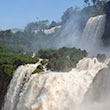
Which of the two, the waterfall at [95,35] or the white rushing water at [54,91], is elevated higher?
the waterfall at [95,35]

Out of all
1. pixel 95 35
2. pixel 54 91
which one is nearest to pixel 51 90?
pixel 54 91

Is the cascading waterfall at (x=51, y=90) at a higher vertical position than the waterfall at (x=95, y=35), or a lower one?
lower

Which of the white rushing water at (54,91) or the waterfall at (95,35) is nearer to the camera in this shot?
the white rushing water at (54,91)

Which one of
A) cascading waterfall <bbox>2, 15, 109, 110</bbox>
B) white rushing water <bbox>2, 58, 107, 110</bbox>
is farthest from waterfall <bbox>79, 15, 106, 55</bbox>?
white rushing water <bbox>2, 58, 107, 110</bbox>

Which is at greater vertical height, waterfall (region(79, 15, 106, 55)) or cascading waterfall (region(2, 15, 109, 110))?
waterfall (region(79, 15, 106, 55))

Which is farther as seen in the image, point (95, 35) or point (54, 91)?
point (95, 35)

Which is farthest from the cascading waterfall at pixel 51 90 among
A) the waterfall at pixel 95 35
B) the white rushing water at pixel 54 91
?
the waterfall at pixel 95 35

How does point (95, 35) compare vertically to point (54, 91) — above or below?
above

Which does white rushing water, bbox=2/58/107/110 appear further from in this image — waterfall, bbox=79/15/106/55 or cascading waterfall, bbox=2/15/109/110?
→ waterfall, bbox=79/15/106/55

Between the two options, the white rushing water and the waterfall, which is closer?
the white rushing water

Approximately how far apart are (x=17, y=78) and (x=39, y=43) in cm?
3754

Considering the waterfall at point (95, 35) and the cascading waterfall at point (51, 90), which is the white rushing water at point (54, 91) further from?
the waterfall at point (95, 35)

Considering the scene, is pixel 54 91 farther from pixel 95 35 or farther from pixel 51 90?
pixel 95 35

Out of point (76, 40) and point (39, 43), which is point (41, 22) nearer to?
point (39, 43)
